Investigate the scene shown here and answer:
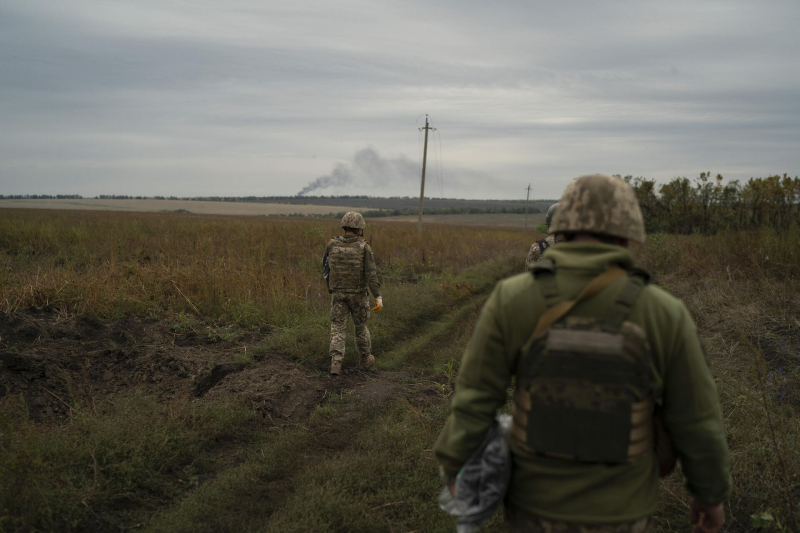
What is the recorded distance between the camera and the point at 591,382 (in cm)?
182

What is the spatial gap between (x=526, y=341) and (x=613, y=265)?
1.29ft

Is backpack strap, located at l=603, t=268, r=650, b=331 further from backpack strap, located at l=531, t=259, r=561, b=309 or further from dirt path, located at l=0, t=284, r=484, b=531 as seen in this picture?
dirt path, located at l=0, t=284, r=484, b=531

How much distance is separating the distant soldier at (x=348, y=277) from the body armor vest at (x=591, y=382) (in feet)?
18.2

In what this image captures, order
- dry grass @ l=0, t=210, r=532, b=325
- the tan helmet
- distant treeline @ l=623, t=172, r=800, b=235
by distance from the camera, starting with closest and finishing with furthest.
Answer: the tan helmet → dry grass @ l=0, t=210, r=532, b=325 → distant treeline @ l=623, t=172, r=800, b=235

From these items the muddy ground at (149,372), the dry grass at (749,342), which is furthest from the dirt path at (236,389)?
the dry grass at (749,342)

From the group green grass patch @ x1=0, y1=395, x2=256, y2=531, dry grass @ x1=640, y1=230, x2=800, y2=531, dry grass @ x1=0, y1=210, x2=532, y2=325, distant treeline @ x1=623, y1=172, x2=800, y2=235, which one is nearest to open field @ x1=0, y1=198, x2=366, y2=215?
dry grass @ x1=0, y1=210, x2=532, y2=325

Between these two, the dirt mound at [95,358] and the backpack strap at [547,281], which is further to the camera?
the dirt mound at [95,358]

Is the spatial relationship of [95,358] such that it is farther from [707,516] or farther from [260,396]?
[707,516]

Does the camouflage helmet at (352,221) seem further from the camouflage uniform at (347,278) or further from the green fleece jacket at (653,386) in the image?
the green fleece jacket at (653,386)

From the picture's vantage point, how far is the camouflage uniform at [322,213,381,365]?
7418 millimetres

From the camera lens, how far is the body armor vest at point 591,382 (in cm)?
179

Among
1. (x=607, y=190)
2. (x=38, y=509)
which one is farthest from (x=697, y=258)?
(x=38, y=509)

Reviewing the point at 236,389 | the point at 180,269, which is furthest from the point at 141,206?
the point at 236,389

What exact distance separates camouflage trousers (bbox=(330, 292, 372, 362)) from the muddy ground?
39 cm
